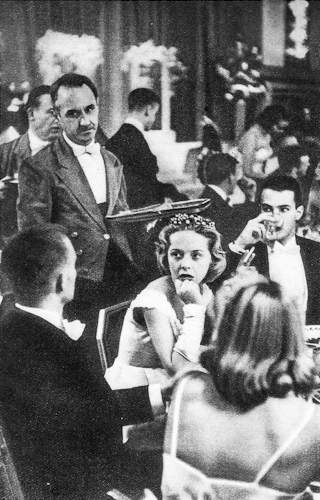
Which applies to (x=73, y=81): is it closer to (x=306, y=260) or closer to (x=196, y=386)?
(x=306, y=260)

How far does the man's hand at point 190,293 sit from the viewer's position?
7.42ft

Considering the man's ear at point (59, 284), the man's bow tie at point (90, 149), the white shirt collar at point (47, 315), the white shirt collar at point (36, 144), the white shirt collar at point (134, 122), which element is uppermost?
the white shirt collar at point (134, 122)

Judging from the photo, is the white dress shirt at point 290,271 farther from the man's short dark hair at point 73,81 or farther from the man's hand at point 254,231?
the man's short dark hair at point 73,81

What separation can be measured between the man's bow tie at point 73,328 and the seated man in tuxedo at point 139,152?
1.65 ft

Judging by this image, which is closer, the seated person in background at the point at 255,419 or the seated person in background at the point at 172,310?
the seated person in background at the point at 255,419

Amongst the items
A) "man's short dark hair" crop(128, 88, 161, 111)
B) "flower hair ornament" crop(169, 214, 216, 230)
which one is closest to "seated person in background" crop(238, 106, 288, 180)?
"flower hair ornament" crop(169, 214, 216, 230)

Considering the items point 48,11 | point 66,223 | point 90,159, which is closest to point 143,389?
point 66,223

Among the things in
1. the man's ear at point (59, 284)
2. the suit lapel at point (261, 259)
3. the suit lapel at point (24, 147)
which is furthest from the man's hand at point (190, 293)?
the suit lapel at point (24, 147)

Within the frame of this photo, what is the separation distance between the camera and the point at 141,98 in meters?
2.35

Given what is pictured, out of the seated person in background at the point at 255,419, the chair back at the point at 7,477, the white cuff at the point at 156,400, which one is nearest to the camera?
the seated person in background at the point at 255,419

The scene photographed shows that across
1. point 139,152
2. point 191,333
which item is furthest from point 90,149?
point 191,333

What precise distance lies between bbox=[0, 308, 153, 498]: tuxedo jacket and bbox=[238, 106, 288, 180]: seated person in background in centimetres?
95

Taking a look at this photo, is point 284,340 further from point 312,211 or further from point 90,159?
point 90,159

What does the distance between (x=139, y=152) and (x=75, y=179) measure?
10.8 inches
